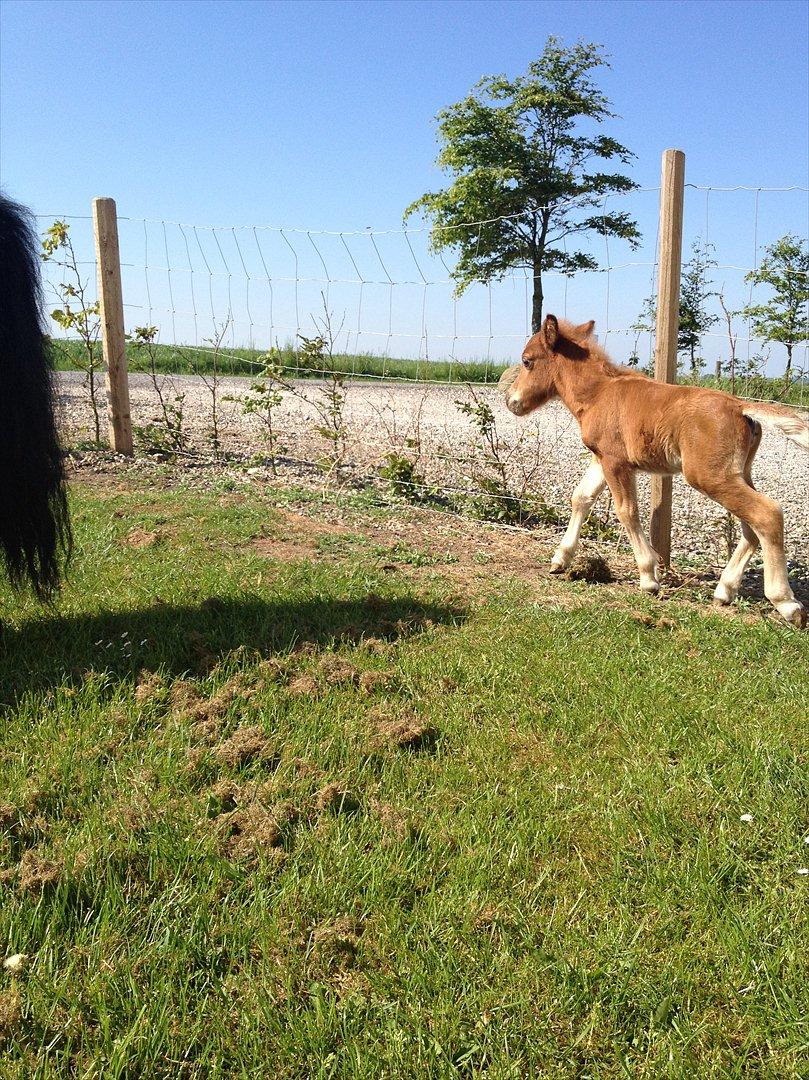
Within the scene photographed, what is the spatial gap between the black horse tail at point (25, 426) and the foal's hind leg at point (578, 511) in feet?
10.3

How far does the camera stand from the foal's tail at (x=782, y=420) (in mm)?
4516

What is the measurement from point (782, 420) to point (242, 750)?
129 inches

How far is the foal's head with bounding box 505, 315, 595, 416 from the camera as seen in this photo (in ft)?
18.6

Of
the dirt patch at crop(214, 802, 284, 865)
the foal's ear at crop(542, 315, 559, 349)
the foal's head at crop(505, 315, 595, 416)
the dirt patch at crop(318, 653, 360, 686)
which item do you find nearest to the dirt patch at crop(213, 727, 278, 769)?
the dirt patch at crop(214, 802, 284, 865)

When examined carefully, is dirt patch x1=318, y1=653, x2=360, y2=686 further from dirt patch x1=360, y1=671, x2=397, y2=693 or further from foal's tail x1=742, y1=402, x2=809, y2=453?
foal's tail x1=742, y1=402, x2=809, y2=453

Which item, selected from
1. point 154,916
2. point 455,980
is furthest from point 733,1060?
point 154,916

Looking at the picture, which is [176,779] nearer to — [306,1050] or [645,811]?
[306,1050]

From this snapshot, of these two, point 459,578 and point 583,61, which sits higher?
point 583,61

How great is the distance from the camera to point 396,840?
110 inches

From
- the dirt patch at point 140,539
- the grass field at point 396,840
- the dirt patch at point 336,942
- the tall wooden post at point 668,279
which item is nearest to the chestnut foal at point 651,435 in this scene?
the tall wooden post at point 668,279

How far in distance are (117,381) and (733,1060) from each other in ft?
28.4

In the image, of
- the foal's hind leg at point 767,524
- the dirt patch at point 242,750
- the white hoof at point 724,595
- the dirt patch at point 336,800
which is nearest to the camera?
the dirt patch at point 336,800

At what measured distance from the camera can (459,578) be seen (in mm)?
5590

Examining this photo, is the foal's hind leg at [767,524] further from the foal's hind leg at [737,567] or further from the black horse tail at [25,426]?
the black horse tail at [25,426]
